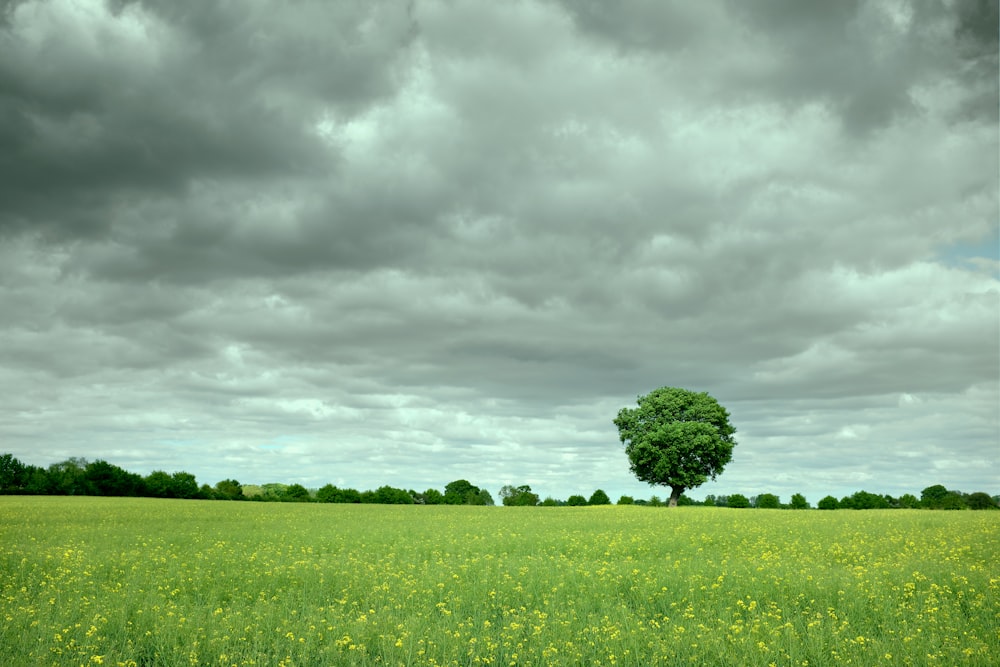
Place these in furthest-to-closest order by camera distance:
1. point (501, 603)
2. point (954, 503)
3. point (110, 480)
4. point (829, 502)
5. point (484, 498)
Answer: point (484, 498) < point (110, 480) < point (829, 502) < point (954, 503) < point (501, 603)

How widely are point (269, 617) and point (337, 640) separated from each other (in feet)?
7.33

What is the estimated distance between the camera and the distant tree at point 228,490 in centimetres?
8738

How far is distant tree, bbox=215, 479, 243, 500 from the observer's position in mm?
87375

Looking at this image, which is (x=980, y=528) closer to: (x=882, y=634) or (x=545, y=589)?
(x=882, y=634)

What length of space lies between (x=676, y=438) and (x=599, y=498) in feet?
92.7

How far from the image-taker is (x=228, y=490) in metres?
88.3

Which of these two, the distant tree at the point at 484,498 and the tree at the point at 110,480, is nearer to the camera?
the tree at the point at 110,480

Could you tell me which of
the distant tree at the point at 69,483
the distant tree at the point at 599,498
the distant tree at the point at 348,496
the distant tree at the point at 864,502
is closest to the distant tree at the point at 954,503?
the distant tree at the point at 864,502

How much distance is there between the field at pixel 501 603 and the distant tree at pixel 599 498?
63.1 metres

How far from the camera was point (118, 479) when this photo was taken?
86.1 m

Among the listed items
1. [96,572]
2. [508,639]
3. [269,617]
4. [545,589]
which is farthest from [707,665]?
[96,572]

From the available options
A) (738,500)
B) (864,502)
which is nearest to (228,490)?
(738,500)

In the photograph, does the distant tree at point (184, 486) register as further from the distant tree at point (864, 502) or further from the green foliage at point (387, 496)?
the distant tree at point (864, 502)

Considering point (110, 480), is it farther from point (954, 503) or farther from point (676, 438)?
point (954, 503)
